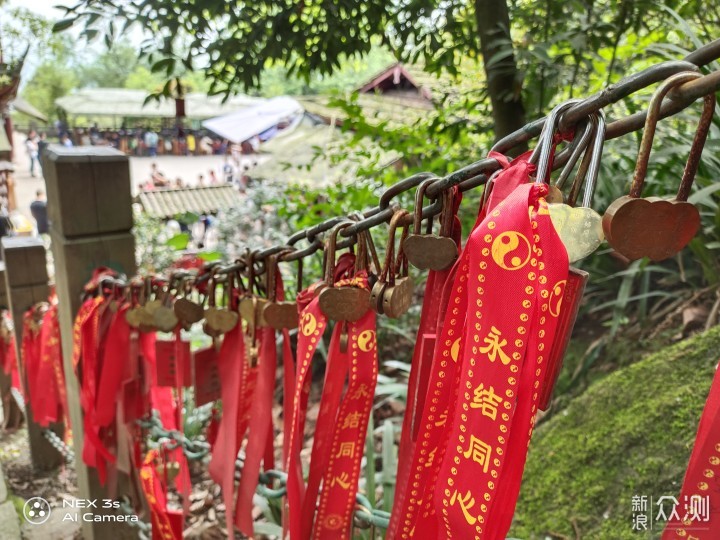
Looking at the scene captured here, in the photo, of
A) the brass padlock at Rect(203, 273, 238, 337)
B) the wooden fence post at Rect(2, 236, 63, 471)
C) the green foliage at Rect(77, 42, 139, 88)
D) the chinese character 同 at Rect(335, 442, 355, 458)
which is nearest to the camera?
the chinese character 同 at Rect(335, 442, 355, 458)

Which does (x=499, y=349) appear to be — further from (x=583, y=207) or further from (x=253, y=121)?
(x=253, y=121)

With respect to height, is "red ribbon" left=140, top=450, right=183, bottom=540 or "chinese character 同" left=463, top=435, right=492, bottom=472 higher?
"chinese character 同" left=463, top=435, right=492, bottom=472

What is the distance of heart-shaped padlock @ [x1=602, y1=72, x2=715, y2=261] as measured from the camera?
18.4 inches

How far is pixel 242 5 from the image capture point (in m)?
1.99

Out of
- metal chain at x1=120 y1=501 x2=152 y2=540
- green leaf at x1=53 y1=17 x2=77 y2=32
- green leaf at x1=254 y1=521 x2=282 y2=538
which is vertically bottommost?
green leaf at x1=254 y1=521 x2=282 y2=538

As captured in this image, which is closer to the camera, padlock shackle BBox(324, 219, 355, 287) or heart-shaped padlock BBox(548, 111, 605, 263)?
heart-shaped padlock BBox(548, 111, 605, 263)

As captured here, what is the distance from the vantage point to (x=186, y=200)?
39.5ft

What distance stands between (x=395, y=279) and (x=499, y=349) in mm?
213

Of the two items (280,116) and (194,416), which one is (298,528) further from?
(280,116)

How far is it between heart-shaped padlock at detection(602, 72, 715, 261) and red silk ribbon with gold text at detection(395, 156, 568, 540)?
0.05 meters

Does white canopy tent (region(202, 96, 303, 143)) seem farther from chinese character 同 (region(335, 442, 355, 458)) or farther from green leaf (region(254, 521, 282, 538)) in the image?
chinese character 同 (region(335, 442, 355, 458))

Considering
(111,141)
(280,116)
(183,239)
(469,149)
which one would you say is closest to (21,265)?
(469,149)

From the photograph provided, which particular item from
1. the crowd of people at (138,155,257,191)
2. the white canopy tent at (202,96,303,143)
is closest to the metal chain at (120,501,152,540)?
the crowd of people at (138,155,257,191)

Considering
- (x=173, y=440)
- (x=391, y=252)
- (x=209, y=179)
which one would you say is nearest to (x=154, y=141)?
(x=209, y=179)
